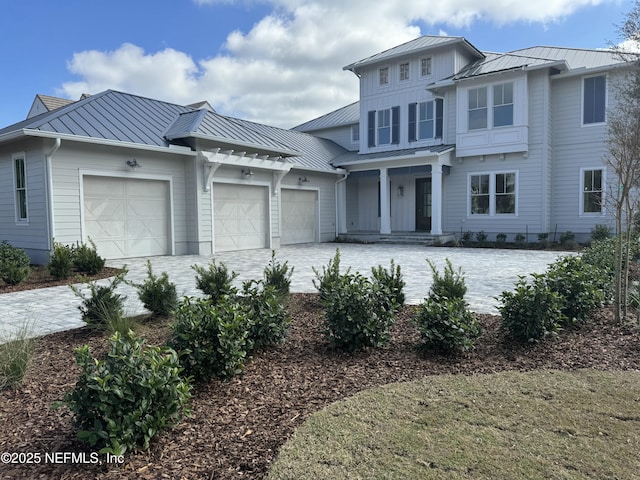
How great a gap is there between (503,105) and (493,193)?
131 inches

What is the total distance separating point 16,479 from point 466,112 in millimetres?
18037

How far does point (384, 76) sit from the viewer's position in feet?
66.9

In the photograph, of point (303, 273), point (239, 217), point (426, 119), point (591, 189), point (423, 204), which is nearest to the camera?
point (303, 273)

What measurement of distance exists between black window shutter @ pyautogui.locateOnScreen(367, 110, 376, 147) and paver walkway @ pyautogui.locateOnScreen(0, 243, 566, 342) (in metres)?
6.20

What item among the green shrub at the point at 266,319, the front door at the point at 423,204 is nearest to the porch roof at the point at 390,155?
the front door at the point at 423,204

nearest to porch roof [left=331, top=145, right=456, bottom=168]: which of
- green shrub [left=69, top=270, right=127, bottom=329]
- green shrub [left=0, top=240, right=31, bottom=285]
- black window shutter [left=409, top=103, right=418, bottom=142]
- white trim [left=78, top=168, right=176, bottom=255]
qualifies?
black window shutter [left=409, top=103, right=418, bottom=142]

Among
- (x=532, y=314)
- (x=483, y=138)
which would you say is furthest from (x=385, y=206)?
(x=532, y=314)

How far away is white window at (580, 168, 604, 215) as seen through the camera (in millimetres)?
15930

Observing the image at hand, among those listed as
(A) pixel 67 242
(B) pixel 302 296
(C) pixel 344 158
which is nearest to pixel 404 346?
(B) pixel 302 296

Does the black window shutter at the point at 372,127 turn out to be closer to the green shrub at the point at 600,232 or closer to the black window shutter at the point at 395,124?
the black window shutter at the point at 395,124

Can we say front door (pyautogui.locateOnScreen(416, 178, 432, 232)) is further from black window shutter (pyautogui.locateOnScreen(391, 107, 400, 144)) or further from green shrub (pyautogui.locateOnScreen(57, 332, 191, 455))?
green shrub (pyautogui.locateOnScreen(57, 332, 191, 455))

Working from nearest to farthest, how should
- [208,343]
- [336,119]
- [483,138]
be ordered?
[208,343] < [483,138] < [336,119]

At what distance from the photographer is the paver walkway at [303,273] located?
6.20 meters

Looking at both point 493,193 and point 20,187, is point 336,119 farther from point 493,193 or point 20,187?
point 20,187
